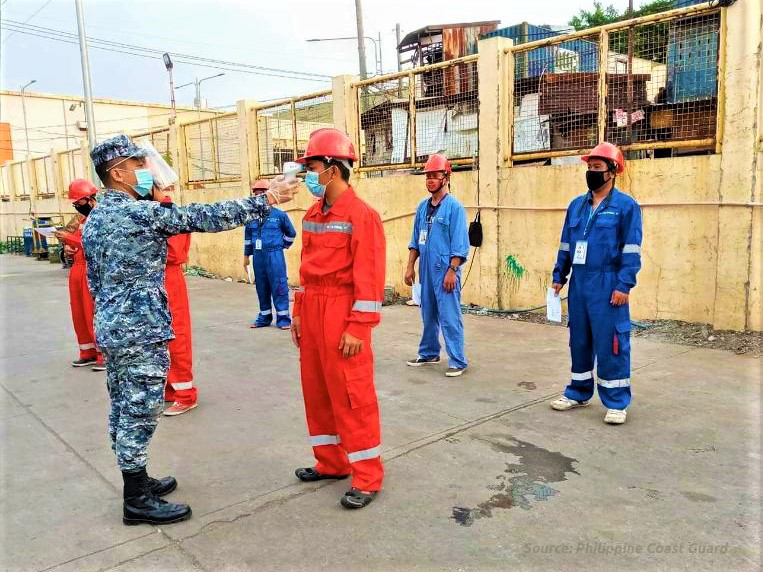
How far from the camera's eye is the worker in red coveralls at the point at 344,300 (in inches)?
114

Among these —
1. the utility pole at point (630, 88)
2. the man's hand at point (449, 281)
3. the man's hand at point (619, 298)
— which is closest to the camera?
the man's hand at point (619, 298)

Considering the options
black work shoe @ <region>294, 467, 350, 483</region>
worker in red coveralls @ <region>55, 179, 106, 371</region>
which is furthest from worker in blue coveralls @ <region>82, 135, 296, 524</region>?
worker in red coveralls @ <region>55, 179, 106, 371</region>

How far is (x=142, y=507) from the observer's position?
2816 mm

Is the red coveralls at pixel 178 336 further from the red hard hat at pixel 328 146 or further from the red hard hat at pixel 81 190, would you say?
the red hard hat at pixel 328 146

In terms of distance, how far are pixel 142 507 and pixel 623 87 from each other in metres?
6.48

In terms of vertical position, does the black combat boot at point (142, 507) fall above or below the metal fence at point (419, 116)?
below

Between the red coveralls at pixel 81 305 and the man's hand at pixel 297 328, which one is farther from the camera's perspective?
the red coveralls at pixel 81 305

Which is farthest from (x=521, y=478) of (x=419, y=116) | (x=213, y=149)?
(x=213, y=149)

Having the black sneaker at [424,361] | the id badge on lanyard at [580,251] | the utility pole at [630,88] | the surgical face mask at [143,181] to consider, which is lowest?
the black sneaker at [424,361]

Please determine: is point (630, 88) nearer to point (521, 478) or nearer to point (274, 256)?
point (274, 256)

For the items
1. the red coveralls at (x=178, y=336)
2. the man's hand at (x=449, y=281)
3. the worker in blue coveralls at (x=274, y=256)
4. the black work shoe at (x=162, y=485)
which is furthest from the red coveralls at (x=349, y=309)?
the worker in blue coveralls at (x=274, y=256)

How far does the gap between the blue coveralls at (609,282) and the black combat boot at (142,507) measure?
9.08 feet

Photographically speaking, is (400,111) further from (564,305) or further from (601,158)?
(601,158)

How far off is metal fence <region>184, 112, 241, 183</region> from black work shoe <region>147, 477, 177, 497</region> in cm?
1049
